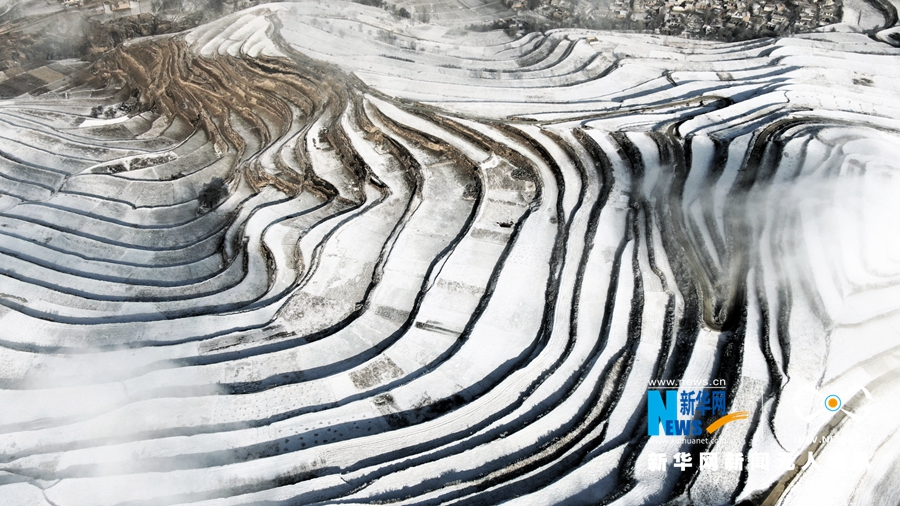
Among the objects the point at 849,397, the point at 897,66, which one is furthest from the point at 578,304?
the point at 897,66

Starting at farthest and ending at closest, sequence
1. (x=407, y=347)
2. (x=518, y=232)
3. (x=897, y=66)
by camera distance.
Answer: (x=897, y=66)
(x=518, y=232)
(x=407, y=347)

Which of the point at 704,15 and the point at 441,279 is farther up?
the point at 704,15

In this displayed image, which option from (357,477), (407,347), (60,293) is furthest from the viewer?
(60,293)

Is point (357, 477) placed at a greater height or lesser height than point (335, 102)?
lesser

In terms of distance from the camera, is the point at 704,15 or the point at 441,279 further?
the point at 704,15

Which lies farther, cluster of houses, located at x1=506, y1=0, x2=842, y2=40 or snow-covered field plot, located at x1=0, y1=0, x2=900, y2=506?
cluster of houses, located at x1=506, y1=0, x2=842, y2=40

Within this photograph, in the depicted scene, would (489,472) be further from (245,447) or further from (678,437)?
(245,447)

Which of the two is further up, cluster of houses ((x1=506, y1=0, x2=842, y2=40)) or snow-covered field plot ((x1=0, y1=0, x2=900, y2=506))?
cluster of houses ((x1=506, y1=0, x2=842, y2=40))

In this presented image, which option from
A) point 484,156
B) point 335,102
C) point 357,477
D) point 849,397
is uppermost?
point 335,102
